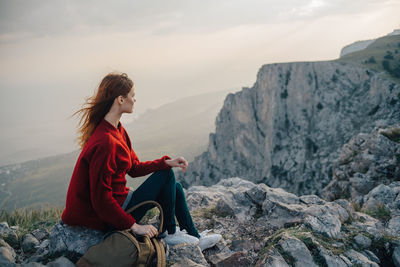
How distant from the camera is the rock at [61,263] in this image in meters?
3.49

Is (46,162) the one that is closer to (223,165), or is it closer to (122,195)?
(223,165)

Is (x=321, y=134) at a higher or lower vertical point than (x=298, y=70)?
lower

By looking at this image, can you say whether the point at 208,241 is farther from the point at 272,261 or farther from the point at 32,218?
the point at 32,218

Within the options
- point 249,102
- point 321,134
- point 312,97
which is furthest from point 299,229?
point 249,102

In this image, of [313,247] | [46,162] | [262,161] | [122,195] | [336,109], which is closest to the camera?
[122,195]

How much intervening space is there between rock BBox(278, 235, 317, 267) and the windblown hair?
12.1 ft

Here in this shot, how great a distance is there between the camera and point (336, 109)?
43.4 meters

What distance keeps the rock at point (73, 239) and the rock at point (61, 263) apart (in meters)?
0.21

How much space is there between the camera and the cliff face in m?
38.6

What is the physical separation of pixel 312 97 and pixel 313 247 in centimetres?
4815

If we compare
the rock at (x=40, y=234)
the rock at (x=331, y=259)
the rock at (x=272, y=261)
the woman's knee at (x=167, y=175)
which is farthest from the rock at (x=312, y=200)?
the rock at (x=40, y=234)

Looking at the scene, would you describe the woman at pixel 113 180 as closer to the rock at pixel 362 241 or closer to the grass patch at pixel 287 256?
the grass patch at pixel 287 256

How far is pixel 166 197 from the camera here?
14.0 feet

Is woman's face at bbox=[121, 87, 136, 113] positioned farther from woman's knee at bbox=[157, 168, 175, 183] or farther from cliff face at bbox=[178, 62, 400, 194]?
cliff face at bbox=[178, 62, 400, 194]
